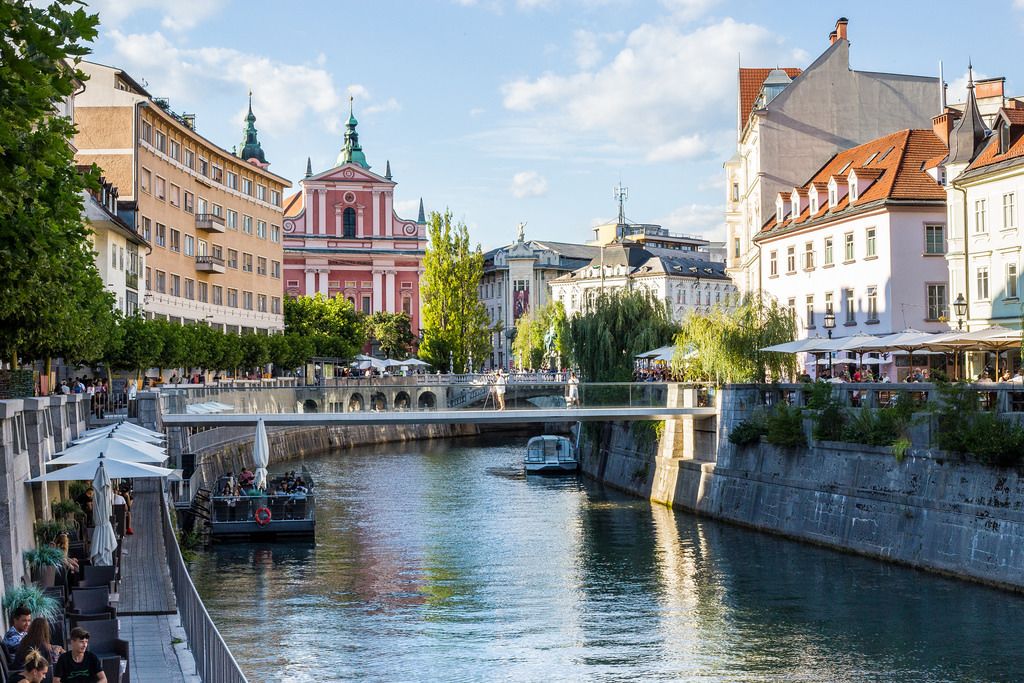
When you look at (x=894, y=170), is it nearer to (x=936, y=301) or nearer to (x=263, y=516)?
(x=936, y=301)

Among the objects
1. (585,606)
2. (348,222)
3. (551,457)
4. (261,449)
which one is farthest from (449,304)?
(585,606)

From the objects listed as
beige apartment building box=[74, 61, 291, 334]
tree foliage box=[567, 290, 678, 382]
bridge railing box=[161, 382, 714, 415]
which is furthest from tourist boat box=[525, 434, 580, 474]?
beige apartment building box=[74, 61, 291, 334]

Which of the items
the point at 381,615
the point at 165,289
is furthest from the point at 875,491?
the point at 165,289

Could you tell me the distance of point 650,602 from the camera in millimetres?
30812

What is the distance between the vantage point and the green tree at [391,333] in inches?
4523

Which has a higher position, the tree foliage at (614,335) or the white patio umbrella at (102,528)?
the tree foliage at (614,335)

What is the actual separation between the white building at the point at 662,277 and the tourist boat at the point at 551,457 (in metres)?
60.1

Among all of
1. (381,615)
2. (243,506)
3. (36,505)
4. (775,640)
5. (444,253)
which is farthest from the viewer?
(444,253)

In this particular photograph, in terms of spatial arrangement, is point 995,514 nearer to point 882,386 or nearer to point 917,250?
point 882,386

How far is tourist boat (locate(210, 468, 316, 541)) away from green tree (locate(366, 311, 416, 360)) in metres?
73.0

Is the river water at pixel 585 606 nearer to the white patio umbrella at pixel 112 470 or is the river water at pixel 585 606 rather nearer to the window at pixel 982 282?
the white patio umbrella at pixel 112 470

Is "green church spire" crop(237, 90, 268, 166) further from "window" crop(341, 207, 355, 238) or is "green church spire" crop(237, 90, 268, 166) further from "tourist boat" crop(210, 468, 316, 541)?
"tourist boat" crop(210, 468, 316, 541)

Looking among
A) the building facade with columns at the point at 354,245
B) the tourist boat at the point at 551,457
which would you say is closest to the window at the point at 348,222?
the building facade with columns at the point at 354,245

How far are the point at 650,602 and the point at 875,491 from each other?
26.7 ft
